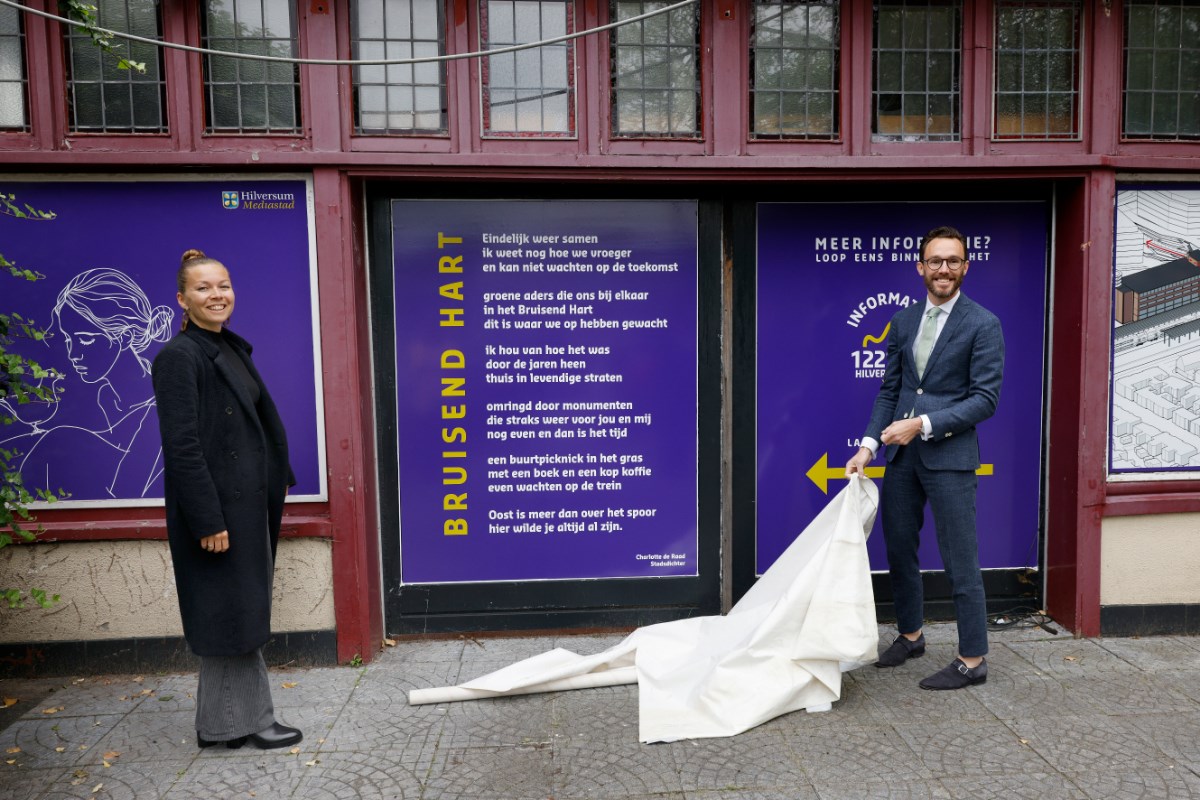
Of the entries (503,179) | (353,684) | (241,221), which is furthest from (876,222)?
(353,684)

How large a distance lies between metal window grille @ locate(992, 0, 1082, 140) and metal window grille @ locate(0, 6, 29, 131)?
495 centimetres

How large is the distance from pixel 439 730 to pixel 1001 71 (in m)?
4.38

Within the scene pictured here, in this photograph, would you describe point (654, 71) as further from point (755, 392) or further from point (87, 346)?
point (87, 346)

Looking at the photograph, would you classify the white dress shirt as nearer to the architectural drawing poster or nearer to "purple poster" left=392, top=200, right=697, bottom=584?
"purple poster" left=392, top=200, right=697, bottom=584

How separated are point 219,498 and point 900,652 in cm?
330

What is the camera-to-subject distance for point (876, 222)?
16.3 feet

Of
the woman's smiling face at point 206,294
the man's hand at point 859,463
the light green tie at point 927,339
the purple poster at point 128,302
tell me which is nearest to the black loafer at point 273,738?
the purple poster at point 128,302

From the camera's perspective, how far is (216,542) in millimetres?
3525

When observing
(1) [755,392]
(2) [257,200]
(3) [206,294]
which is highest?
(2) [257,200]

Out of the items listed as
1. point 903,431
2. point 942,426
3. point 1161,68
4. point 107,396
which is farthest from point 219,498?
point 1161,68

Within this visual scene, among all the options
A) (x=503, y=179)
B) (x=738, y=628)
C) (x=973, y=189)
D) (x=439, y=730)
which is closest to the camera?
(x=439, y=730)

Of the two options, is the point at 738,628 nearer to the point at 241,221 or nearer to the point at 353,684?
the point at 353,684

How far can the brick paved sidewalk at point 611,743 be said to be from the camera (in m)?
3.43

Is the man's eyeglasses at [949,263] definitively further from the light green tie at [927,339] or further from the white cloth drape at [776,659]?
the white cloth drape at [776,659]
